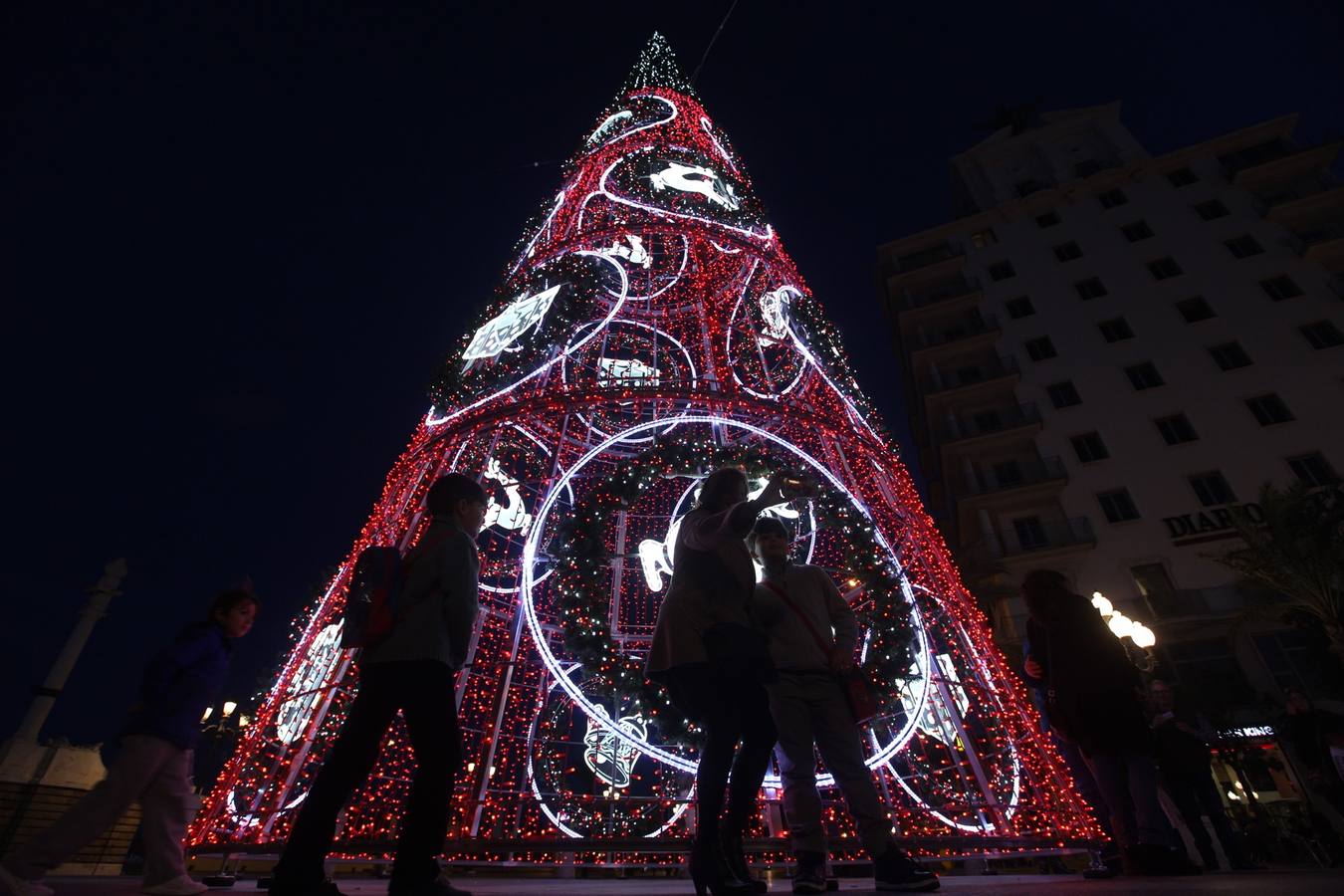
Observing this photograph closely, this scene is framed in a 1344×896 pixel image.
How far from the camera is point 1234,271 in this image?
19781 millimetres

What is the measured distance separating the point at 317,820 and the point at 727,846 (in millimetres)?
1352

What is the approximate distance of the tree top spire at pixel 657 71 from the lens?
11508 millimetres

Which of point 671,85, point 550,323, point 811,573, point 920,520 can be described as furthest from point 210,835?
point 671,85

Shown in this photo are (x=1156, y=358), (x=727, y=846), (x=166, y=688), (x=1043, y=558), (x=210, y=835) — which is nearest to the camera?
(x=727, y=846)

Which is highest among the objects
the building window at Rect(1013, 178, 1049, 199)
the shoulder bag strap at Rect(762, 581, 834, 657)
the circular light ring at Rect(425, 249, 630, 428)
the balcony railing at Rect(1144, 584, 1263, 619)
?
the building window at Rect(1013, 178, 1049, 199)

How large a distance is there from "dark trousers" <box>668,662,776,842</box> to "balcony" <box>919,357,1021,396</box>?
20425 millimetres

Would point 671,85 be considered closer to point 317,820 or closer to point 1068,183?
point 317,820

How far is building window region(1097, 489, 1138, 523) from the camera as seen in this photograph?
54.2ft

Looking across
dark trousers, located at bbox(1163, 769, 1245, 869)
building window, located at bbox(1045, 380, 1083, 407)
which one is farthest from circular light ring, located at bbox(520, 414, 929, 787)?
building window, located at bbox(1045, 380, 1083, 407)

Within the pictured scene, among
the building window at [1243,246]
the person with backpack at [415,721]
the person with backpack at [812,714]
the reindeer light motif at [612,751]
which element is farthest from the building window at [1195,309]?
the person with backpack at [415,721]

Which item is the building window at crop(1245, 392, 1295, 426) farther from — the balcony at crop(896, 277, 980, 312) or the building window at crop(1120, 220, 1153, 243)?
the balcony at crop(896, 277, 980, 312)

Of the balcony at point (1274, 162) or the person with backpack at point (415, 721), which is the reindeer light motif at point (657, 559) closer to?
the person with backpack at point (415, 721)

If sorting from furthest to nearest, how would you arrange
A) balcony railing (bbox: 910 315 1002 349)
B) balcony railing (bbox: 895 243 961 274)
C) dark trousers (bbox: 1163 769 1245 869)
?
1. balcony railing (bbox: 895 243 961 274)
2. balcony railing (bbox: 910 315 1002 349)
3. dark trousers (bbox: 1163 769 1245 869)

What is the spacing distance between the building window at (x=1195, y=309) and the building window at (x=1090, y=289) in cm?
217
